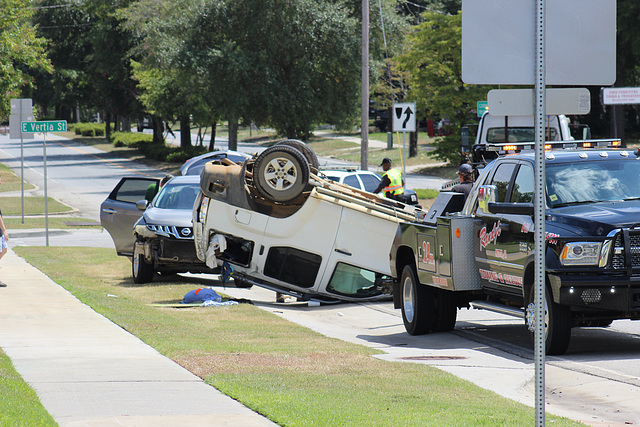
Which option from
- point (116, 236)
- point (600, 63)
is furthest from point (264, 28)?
point (600, 63)

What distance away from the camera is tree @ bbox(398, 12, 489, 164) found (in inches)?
1593

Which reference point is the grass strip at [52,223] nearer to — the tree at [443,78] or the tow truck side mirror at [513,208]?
the tree at [443,78]

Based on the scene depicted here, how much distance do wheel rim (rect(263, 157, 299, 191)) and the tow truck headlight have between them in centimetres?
524

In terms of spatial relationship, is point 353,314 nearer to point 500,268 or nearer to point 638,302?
point 500,268

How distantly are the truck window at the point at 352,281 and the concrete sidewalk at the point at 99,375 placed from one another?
343cm

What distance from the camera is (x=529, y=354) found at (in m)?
9.41

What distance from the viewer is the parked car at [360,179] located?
1923 centimetres

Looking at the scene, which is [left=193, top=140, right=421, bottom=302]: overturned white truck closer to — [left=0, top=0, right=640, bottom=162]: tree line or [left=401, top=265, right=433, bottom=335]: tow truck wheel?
[left=401, top=265, right=433, bottom=335]: tow truck wheel

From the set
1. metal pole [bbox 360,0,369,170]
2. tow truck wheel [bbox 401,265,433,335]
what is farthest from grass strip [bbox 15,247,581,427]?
metal pole [bbox 360,0,369,170]

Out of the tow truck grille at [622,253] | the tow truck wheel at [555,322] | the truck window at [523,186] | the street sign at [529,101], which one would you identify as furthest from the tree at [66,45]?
the street sign at [529,101]

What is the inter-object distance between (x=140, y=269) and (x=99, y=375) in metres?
7.73

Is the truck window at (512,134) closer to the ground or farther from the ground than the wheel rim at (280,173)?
farther from the ground

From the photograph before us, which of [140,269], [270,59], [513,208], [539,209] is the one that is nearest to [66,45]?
[270,59]

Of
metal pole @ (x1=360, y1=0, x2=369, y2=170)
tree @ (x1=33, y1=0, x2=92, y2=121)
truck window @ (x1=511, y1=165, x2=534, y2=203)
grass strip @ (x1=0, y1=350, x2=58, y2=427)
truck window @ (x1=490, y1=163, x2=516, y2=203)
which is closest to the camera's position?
grass strip @ (x1=0, y1=350, x2=58, y2=427)
